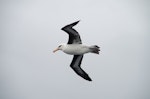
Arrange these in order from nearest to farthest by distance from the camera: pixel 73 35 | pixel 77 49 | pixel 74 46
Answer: pixel 77 49 < pixel 74 46 < pixel 73 35

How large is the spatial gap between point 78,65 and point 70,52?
117 inches

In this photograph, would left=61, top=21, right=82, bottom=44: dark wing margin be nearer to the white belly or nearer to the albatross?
the albatross

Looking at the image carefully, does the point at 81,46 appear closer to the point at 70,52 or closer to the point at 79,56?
the point at 70,52

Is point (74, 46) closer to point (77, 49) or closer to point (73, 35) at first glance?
point (77, 49)

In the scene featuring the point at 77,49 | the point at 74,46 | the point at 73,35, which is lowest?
the point at 77,49

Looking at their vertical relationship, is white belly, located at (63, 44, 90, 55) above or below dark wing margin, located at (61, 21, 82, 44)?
below

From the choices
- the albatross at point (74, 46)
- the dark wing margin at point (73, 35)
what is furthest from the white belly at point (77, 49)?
the dark wing margin at point (73, 35)

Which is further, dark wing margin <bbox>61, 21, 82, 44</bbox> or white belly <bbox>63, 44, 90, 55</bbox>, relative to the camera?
dark wing margin <bbox>61, 21, 82, 44</bbox>

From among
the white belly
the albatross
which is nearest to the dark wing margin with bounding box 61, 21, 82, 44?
the albatross

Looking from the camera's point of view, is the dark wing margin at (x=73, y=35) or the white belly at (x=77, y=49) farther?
the dark wing margin at (x=73, y=35)

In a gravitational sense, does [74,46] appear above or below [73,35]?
below

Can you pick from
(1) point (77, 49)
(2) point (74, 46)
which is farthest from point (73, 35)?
(1) point (77, 49)

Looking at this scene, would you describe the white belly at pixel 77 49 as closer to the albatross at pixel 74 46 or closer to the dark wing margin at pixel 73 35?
the albatross at pixel 74 46

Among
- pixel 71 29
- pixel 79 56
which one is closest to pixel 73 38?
pixel 71 29
